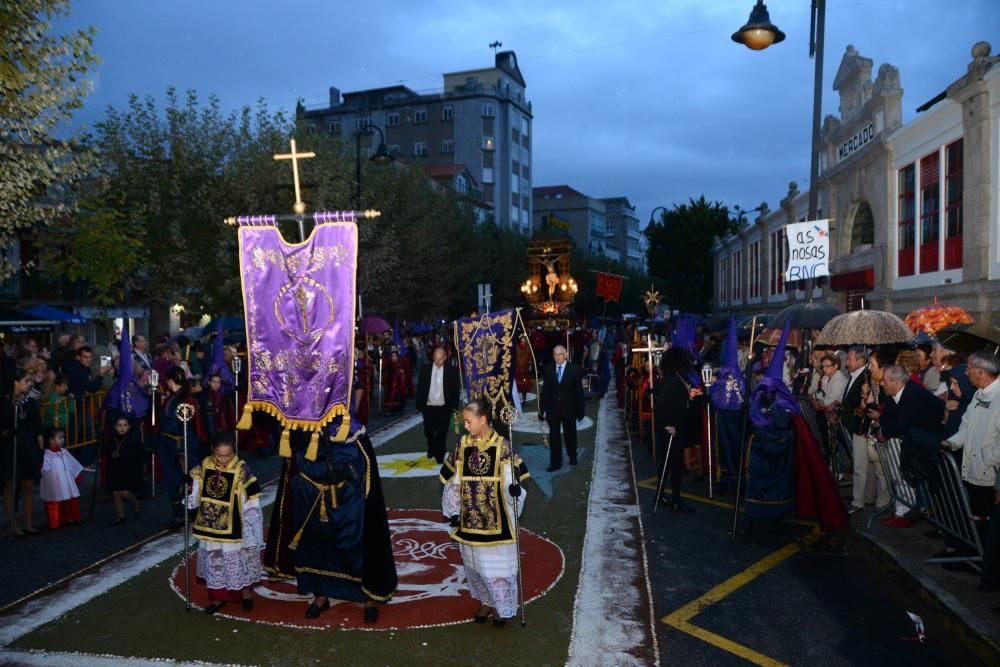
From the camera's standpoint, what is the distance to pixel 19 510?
10.3 m

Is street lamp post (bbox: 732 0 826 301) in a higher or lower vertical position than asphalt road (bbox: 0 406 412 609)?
higher

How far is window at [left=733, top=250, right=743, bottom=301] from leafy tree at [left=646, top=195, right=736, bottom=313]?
25.2 feet

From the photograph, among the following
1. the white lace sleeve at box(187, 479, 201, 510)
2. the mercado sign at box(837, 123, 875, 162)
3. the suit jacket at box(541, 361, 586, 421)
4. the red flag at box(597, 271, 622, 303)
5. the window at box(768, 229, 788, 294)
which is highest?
the mercado sign at box(837, 123, 875, 162)

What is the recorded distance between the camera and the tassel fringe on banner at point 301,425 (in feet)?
21.7

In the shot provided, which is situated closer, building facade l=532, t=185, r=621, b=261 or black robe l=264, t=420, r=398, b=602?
black robe l=264, t=420, r=398, b=602

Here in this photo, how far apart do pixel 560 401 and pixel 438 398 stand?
2.03m

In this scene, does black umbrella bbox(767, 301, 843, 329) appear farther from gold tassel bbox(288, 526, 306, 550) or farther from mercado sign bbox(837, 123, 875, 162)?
mercado sign bbox(837, 123, 875, 162)

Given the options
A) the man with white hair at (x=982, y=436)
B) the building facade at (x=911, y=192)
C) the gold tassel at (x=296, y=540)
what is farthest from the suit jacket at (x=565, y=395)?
the man with white hair at (x=982, y=436)

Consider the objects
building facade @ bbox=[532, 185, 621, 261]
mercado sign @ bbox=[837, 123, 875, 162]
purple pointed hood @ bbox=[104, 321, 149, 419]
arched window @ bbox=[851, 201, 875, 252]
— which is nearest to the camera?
purple pointed hood @ bbox=[104, 321, 149, 419]

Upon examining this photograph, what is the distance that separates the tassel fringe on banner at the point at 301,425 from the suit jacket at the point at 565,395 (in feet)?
21.5

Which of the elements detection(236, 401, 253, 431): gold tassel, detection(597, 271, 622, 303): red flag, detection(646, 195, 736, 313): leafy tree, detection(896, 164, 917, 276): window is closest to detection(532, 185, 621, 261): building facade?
detection(646, 195, 736, 313): leafy tree

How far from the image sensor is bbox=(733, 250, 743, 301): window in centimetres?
4228

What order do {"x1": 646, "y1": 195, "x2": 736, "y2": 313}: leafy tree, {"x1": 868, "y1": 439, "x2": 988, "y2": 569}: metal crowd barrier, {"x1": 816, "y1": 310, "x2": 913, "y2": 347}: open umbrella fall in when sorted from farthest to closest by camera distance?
{"x1": 646, "y1": 195, "x2": 736, "y2": 313}: leafy tree, {"x1": 816, "y1": 310, "x2": 913, "y2": 347}: open umbrella, {"x1": 868, "y1": 439, "x2": 988, "y2": 569}: metal crowd barrier

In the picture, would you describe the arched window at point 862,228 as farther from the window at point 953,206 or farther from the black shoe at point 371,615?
the black shoe at point 371,615
